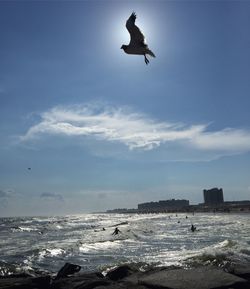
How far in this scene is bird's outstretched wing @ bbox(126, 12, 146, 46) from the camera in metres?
9.73

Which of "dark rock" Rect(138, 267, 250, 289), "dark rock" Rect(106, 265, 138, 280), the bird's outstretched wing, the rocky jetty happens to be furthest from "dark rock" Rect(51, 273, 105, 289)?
the bird's outstretched wing

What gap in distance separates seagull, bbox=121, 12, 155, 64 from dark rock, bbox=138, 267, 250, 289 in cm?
677

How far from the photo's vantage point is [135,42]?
10258 mm

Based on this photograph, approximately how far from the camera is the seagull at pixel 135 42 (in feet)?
32.0

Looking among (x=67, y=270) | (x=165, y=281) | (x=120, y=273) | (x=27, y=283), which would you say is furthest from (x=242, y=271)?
(x=67, y=270)

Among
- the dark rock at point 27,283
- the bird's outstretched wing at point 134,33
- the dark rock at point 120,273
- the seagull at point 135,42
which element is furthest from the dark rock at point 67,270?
the bird's outstretched wing at point 134,33

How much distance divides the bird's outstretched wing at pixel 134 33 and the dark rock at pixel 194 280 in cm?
698

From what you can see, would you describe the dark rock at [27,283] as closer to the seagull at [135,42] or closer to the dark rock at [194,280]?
the dark rock at [194,280]

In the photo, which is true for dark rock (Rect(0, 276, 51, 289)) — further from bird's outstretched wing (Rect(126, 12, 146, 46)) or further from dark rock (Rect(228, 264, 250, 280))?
bird's outstretched wing (Rect(126, 12, 146, 46))

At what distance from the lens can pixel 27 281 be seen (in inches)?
585

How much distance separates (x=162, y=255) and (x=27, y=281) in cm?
1417

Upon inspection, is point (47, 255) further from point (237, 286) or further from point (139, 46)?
point (139, 46)

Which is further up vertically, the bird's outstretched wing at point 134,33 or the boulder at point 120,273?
the bird's outstretched wing at point 134,33

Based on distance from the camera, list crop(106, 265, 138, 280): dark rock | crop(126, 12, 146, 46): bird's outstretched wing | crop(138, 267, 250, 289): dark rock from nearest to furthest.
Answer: crop(126, 12, 146, 46): bird's outstretched wing
crop(138, 267, 250, 289): dark rock
crop(106, 265, 138, 280): dark rock
